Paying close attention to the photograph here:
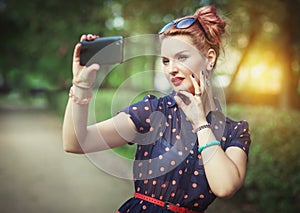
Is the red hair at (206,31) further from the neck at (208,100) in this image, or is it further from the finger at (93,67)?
the finger at (93,67)

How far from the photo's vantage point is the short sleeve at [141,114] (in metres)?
1.72

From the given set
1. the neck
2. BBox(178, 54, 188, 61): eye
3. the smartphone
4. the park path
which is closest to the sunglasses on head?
BBox(178, 54, 188, 61): eye

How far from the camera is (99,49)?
1407 mm

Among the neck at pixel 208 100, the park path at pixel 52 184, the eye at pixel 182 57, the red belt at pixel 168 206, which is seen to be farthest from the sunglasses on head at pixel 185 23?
the park path at pixel 52 184

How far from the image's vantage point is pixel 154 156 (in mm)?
1685

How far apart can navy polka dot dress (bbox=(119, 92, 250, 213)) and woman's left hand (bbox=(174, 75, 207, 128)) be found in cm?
15

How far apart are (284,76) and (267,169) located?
5599mm

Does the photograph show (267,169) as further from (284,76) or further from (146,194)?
(284,76)

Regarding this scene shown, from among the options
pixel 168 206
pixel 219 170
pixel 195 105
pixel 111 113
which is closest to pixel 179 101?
pixel 195 105

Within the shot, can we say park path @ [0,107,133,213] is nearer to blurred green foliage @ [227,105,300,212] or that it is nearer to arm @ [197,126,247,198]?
blurred green foliage @ [227,105,300,212]

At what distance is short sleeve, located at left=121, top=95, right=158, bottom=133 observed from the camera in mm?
1721

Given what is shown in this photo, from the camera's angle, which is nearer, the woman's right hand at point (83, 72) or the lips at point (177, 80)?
the woman's right hand at point (83, 72)

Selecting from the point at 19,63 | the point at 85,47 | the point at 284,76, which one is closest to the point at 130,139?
the point at 85,47

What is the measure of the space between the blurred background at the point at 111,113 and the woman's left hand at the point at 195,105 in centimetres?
43
